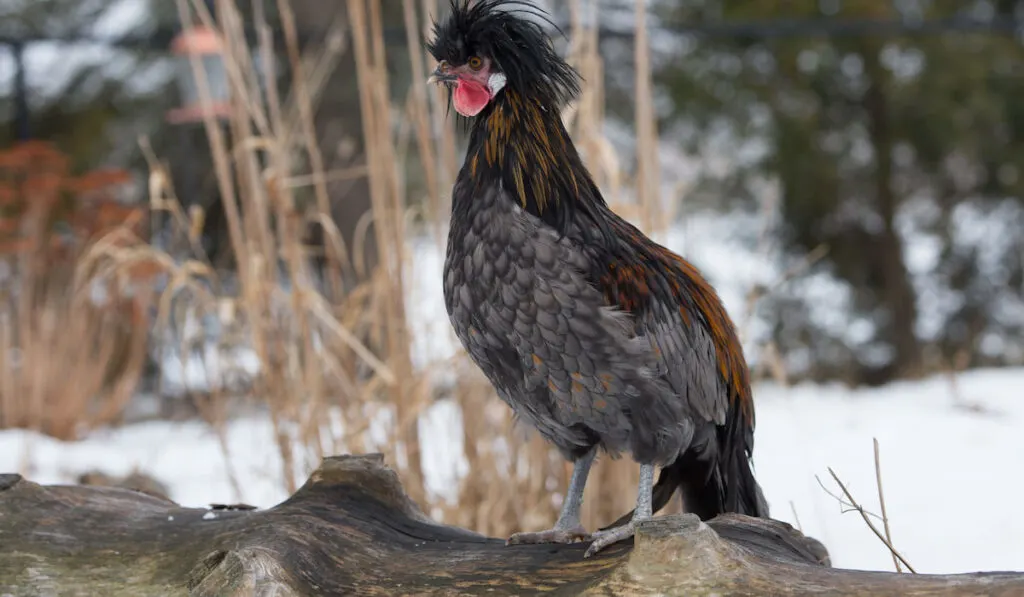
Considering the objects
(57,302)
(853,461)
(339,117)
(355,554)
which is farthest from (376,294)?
(339,117)

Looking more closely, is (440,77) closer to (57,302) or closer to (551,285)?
(551,285)

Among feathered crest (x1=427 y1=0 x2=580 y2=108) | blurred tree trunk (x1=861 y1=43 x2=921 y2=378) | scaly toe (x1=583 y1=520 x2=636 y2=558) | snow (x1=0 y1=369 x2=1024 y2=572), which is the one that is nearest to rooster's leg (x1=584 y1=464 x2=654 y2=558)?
scaly toe (x1=583 y1=520 x2=636 y2=558)

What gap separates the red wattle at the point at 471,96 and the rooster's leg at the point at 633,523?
1.83 ft

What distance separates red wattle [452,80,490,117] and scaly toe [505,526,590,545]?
60 centimetres

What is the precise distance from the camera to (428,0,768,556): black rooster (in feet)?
4.38

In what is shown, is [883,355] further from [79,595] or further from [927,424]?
[79,595]

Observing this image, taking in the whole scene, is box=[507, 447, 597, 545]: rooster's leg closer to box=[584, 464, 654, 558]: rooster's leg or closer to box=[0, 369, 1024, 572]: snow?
box=[584, 464, 654, 558]: rooster's leg

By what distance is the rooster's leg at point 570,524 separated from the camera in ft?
4.75

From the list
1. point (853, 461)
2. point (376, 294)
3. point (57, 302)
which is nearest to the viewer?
point (376, 294)

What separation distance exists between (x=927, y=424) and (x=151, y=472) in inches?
105

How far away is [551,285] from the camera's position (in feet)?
4.34

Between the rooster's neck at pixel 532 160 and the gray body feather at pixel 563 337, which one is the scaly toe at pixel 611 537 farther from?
the rooster's neck at pixel 532 160

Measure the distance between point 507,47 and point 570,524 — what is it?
2.28 feet

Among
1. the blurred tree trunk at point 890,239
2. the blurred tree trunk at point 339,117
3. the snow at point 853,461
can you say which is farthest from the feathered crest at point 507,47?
the blurred tree trunk at point 890,239
